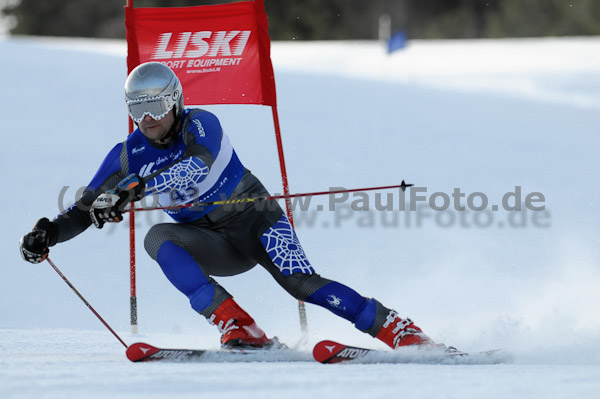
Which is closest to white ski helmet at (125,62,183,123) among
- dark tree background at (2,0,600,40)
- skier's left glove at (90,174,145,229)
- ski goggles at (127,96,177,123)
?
ski goggles at (127,96,177,123)

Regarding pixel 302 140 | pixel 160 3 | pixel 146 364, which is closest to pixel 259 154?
pixel 302 140

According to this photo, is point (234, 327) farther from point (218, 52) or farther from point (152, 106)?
point (218, 52)

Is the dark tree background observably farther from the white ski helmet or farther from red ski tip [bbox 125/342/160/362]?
red ski tip [bbox 125/342/160/362]

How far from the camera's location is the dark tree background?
23516 millimetres

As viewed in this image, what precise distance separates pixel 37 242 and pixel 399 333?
1480 millimetres

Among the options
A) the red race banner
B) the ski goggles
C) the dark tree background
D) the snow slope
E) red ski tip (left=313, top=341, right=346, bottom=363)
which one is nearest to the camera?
the snow slope

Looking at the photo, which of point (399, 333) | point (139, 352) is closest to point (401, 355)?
point (399, 333)

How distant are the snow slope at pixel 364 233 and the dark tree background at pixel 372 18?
10032 mm

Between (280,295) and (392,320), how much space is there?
207 centimetres

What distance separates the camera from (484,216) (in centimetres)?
684

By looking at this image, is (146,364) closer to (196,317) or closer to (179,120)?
(179,120)

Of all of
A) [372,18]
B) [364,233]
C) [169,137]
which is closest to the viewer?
[169,137]

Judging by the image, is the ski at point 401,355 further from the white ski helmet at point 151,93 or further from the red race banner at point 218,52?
the red race banner at point 218,52

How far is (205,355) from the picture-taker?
3.29 metres
